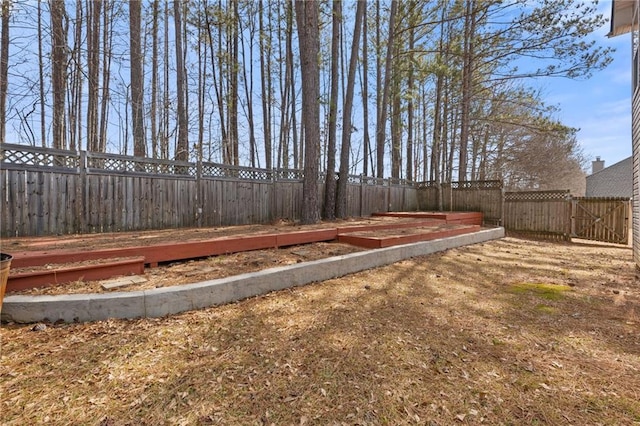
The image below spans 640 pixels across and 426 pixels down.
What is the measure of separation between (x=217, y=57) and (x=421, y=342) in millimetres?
11360

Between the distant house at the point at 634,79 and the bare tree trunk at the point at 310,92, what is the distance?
532 cm

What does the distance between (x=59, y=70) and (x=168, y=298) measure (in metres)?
7.70

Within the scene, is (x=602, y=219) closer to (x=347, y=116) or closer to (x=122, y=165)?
(x=347, y=116)

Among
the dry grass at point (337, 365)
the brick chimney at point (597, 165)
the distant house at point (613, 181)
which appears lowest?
the dry grass at point (337, 365)

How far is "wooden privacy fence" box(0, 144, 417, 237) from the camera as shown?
14.7ft

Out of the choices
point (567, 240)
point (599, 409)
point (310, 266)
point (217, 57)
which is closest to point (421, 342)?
point (599, 409)

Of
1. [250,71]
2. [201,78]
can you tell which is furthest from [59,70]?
[250,71]

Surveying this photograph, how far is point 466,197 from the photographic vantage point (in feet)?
34.0

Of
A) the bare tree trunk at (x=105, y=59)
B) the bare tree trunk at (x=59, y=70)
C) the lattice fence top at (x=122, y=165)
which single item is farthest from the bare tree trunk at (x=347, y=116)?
the bare tree trunk at (x=59, y=70)

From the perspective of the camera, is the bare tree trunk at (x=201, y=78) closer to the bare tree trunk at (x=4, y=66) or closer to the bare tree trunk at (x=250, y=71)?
the bare tree trunk at (x=250, y=71)

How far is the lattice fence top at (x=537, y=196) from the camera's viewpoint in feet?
27.6

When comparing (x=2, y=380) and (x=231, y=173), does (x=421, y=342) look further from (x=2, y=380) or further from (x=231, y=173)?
(x=231, y=173)

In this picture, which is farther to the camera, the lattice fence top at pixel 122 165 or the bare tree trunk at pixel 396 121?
the bare tree trunk at pixel 396 121

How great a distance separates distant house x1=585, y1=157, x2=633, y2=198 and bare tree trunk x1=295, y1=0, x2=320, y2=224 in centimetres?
2387
